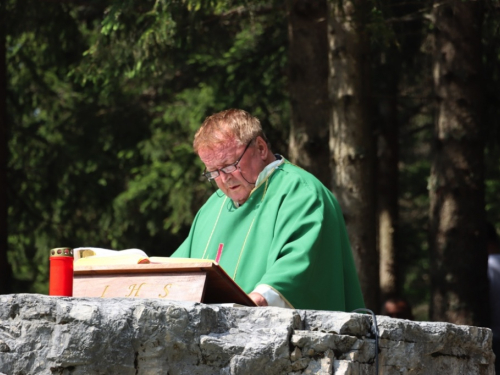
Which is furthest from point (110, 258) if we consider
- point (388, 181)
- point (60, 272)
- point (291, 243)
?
point (388, 181)

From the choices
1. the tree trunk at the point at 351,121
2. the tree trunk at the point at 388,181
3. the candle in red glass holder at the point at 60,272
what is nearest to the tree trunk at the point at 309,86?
the tree trunk at the point at 351,121

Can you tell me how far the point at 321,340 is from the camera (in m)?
3.15

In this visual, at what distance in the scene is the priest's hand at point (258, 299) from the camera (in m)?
3.58

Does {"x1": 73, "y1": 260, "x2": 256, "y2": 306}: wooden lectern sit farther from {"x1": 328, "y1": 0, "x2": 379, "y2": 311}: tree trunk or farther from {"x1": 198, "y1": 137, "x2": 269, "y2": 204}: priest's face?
{"x1": 328, "y1": 0, "x2": 379, "y2": 311}: tree trunk

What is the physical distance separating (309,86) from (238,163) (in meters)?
3.58

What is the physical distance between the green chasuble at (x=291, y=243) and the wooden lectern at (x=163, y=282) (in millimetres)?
382

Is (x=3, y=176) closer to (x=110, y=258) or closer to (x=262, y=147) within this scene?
(x=262, y=147)

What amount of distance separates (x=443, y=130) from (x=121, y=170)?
18.0 feet

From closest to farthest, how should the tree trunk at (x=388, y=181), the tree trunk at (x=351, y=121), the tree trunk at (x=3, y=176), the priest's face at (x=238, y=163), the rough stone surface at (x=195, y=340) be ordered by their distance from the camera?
the rough stone surface at (x=195, y=340) < the priest's face at (x=238, y=163) < the tree trunk at (x=351, y=121) < the tree trunk at (x=3, y=176) < the tree trunk at (x=388, y=181)

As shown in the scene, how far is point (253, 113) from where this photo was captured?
35.3ft

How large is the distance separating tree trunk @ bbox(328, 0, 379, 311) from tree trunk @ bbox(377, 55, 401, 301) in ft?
11.9

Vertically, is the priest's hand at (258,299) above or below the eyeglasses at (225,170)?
below

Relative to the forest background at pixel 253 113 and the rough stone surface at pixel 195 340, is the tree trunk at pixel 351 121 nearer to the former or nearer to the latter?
the forest background at pixel 253 113

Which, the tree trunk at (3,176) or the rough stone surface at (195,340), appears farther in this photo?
the tree trunk at (3,176)
